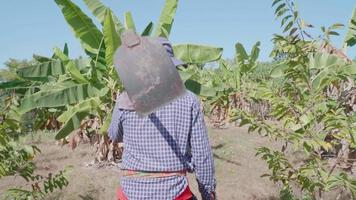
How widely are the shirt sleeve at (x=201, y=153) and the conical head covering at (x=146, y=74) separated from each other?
2.18 ft

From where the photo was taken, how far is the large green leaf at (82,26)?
4941 millimetres

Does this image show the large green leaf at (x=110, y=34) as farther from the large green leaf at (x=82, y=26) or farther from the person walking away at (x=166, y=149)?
the person walking away at (x=166, y=149)

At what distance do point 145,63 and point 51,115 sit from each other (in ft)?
21.1

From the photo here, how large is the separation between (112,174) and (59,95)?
237cm

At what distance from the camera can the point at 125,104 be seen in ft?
8.62

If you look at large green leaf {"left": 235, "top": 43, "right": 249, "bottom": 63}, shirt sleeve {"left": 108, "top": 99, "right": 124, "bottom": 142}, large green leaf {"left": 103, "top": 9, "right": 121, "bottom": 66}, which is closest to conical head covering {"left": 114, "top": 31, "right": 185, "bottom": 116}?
shirt sleeve {"left": 108, "top": 99, "right": 124, "bottom": 142}

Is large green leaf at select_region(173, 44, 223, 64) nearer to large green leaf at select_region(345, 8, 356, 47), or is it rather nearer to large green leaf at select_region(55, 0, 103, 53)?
large green leaf at select_region(55, 0, 103, 53)

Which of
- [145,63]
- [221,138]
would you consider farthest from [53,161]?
[145,63]

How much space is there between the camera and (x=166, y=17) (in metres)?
5.57

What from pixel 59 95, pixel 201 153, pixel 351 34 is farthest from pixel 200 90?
pixel 201 153

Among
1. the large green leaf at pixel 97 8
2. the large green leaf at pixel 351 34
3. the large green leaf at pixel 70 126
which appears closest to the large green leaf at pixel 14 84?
the large green leaf at pixel 70 126

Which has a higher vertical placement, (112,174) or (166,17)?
(166,17)

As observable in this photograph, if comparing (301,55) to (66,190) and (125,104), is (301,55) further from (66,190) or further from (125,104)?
(66,190)

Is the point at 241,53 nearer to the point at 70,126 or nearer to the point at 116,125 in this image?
the point at 70,126
